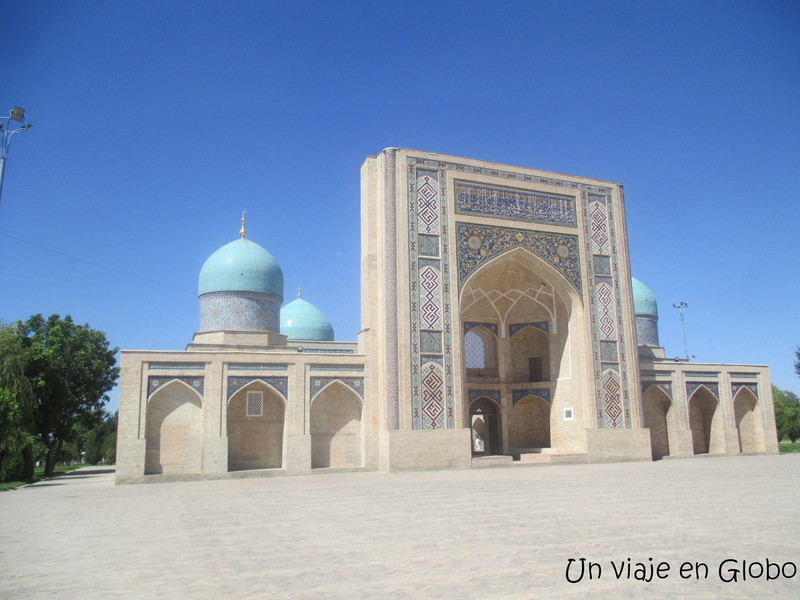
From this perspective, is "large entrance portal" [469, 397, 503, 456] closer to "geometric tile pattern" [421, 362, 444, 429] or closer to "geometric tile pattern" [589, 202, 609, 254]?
"geometric tile pattern" [421, 362, 444, 429]

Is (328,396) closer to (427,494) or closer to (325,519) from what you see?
(427,494)

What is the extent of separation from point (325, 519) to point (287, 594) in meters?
3.05

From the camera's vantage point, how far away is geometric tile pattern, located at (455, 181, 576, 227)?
16.8m

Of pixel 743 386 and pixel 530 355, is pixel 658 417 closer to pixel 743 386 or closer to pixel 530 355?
pixel 743 386

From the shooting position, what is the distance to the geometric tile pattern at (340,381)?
15.3 meters

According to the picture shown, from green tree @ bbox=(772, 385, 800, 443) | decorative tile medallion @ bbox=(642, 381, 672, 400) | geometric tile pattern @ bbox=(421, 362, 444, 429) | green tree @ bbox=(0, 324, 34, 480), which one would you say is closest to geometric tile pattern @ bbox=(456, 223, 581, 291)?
geometric tile pattern @ bbox=(421, 362, 444, 429)

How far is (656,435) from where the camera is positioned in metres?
19.1

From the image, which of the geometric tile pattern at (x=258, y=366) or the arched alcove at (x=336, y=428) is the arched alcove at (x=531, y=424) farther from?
the geometric tile pattern at (x=258, y=366)

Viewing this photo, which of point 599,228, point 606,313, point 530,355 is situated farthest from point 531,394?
point 599,228

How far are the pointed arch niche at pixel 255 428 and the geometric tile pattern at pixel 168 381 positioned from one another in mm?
863

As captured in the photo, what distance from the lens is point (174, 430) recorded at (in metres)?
14.3

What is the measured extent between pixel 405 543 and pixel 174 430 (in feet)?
34.5

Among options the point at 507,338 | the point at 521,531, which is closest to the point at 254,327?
the point at 507,338

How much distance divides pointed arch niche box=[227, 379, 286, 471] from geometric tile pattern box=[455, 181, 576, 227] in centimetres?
642
